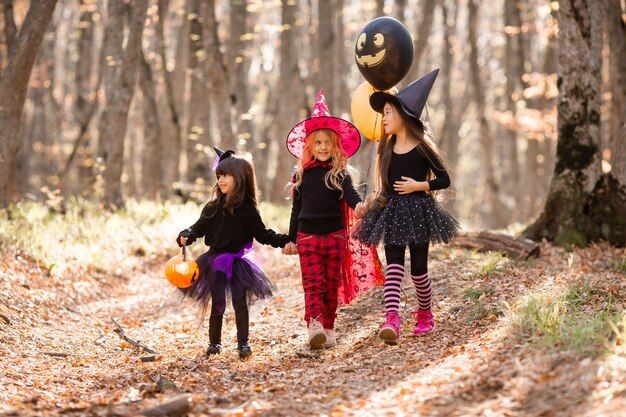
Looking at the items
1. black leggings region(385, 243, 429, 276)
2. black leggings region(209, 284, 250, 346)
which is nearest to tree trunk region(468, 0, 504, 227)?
black leggings region(385, 243, 429, 276)

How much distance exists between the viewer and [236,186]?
21.1ft

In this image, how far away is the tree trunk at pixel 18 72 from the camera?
10.1 meters

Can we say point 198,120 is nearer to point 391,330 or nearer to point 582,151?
point 582,151

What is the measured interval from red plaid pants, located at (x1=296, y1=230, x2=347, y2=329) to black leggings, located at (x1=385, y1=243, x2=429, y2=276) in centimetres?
54

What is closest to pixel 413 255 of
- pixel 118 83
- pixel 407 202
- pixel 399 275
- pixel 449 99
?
pixel 399 275

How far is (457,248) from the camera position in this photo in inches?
380

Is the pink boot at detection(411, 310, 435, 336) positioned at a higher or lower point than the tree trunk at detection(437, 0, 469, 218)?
lower

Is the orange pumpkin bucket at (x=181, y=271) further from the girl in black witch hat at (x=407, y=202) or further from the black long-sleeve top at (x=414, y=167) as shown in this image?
the black long-sleeve top at (x=414, y=167)

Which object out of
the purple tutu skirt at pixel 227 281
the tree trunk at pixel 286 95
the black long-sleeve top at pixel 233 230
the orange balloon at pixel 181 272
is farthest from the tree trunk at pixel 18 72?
the tree trunk at pixel 286 95

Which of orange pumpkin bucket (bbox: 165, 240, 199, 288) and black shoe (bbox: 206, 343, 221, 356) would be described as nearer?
orange pumpkin bucket (bbox: 165, 240, 199, 288)

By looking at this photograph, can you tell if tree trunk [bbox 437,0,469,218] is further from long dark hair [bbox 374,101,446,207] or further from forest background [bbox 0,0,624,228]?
long dark hair [bbox 374,101,446,207]

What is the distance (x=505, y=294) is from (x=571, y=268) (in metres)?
1.46

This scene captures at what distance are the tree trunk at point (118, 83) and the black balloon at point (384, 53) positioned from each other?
291 inches

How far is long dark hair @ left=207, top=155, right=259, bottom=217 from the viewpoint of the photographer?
6.40 m
